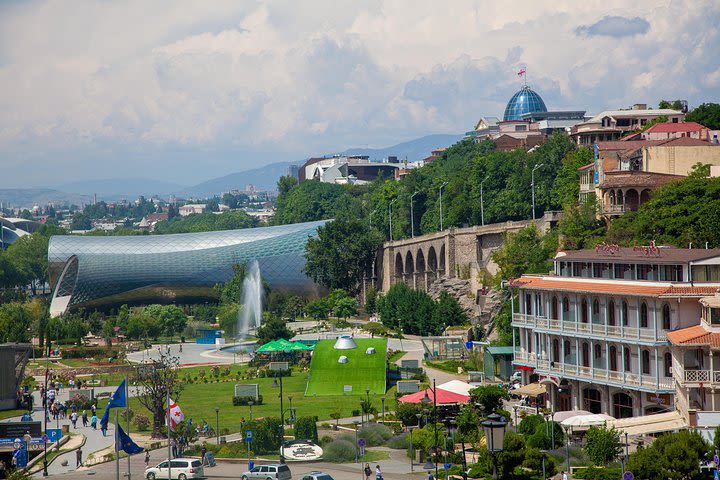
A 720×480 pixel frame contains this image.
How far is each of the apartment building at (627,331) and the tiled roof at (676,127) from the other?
3734 centimetres

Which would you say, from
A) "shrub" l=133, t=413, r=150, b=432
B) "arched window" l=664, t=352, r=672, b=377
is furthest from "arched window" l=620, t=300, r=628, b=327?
"shrub" l=133, t=413, r=150, b=432

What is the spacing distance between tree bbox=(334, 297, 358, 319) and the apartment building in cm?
4943

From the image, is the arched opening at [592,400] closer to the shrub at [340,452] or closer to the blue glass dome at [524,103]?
the shrub at [340,452]

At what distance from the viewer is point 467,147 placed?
445ft

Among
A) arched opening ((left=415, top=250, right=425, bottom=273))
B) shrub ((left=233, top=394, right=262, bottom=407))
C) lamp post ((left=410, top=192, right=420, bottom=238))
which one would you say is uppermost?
lamp post ((left=410, top=192, right=420, bottom=238))

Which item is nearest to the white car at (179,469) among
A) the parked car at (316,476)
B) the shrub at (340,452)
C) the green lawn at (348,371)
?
the parked car at (316,476)

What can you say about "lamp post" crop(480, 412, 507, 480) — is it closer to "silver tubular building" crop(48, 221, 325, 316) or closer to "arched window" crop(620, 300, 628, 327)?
"arched window" crop(620, 300, 628, 327)

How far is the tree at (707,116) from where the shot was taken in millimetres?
98500

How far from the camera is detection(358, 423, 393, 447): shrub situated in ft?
163

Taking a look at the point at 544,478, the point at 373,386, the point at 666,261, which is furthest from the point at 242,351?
the point at 544,478

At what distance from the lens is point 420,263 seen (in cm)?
10925

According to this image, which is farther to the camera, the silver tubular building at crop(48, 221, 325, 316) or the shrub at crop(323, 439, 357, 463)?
the silver tubular building at crop(48, 221, 325, 316)

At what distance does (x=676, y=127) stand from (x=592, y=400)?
44.7 metres

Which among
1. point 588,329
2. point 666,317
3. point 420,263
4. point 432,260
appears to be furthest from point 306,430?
point 420,263
